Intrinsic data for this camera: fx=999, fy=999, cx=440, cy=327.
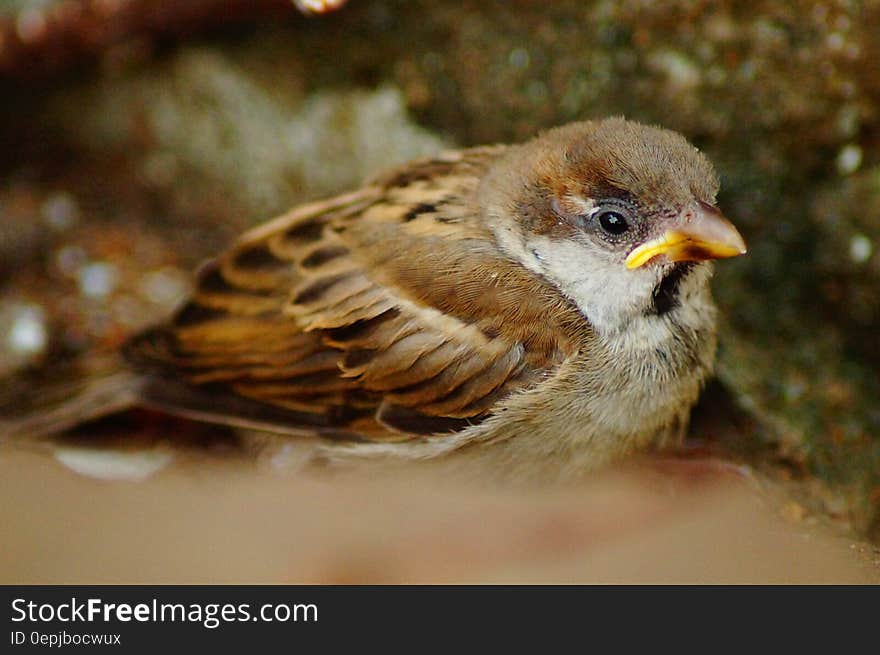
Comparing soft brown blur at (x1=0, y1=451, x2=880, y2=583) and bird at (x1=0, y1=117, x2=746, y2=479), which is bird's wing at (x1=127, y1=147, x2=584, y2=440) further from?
soft brown blur at (x1=0, y1=451, x2=880, y2=583)

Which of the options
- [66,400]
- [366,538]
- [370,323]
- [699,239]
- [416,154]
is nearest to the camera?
[366,538]

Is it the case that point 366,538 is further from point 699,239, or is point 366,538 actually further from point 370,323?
point 699,239

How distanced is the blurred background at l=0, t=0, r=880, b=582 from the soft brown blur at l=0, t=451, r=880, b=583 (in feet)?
0.06

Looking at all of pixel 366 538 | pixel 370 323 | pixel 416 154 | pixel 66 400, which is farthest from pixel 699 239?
pixel 66 400

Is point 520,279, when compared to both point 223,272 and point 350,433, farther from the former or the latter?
point 223,272

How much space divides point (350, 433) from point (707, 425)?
1.10m

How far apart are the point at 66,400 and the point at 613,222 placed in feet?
5.85

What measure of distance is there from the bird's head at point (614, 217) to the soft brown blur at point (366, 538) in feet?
1.79

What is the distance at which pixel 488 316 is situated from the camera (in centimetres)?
262

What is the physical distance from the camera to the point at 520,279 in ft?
8.63

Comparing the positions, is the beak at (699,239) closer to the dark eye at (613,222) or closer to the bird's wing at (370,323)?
the dark eye at (613,222)

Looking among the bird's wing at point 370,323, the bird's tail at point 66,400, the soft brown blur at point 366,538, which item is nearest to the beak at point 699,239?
the bird's wing at point 370,323

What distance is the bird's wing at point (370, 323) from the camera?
2.62m

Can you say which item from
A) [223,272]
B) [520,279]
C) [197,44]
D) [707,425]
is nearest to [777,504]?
[707,425]
